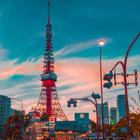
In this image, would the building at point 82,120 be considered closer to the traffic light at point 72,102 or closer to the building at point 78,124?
the building at point 78,124

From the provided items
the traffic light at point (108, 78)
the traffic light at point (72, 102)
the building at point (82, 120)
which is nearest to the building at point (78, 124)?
the building at point (82, 120)

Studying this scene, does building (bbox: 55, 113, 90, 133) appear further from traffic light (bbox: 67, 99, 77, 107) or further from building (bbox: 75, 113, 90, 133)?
traffic light (bbox: 67, 99, 77, 107)

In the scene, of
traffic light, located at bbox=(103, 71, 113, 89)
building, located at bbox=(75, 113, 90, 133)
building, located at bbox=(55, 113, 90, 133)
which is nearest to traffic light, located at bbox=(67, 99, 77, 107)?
traffic light, located at bbox=(103, 71, 113, 89)

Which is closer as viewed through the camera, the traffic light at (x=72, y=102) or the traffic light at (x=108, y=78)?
the traffic light at (x=108, y=78)

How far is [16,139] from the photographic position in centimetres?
10331

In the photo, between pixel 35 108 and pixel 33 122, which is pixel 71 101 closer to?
pixel 33 122

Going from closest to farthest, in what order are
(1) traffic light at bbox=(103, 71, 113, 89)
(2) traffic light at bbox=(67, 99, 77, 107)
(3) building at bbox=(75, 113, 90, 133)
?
(1) traffic light at bbox=(103, 71, 113, 89) → (2) traffic light at bbox=(67, 99, 77, 107) → (3) building at bbox=(75, 113, 90, 133)

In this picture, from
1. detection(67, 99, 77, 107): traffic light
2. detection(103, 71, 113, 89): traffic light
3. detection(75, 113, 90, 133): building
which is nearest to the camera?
detection(103, 71, 113, 89): traffic light

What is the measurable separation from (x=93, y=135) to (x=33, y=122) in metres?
48.4

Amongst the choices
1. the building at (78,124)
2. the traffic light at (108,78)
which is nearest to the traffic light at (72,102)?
the traffic light at (108,78)

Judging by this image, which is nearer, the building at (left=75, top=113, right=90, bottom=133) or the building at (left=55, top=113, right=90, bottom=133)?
the building at (left=75, top=113, right=90, bottom=133)

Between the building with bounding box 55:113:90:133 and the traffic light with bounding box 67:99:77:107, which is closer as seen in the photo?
the traffic light with bounding box 67:99:77:107

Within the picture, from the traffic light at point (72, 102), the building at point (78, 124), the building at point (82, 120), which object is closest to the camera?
the traffic light at point (72, 102)

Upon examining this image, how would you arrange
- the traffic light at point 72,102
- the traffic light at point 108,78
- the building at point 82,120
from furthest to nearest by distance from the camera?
the building at point 82,120 < the traffic light at point 72,102 < the traffic light at point 108,78
